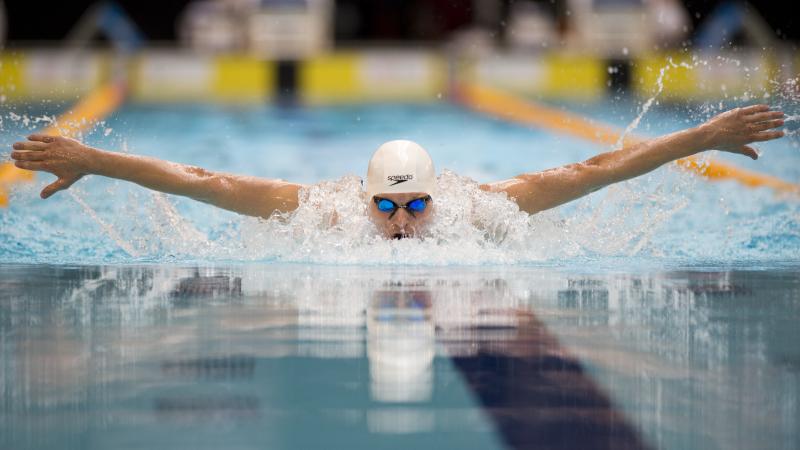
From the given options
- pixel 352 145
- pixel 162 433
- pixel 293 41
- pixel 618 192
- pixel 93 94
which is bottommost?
pixel 162 433

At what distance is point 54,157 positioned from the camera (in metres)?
3.93

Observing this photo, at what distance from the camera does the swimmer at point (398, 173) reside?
3.96m

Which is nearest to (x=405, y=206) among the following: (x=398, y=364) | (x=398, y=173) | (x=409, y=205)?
(x=409, y=205)

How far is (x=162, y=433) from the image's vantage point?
162 centimetres

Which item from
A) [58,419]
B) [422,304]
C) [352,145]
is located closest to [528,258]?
[422,304]

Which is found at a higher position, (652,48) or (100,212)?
(652,48)

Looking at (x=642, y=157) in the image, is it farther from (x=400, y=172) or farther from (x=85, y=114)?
(x=85, y=114)

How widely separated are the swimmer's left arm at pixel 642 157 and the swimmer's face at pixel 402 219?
15.8 inches

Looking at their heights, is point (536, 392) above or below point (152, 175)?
below

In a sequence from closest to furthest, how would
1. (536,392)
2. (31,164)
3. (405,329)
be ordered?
1. (536,392)
2. (405,329)
3. (31,164)

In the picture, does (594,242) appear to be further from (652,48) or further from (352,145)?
(652,48)

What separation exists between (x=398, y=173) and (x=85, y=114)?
630 cm

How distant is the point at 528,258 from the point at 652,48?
29.0 ft

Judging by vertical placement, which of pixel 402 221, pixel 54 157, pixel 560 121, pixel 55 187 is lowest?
pixel 402 221
